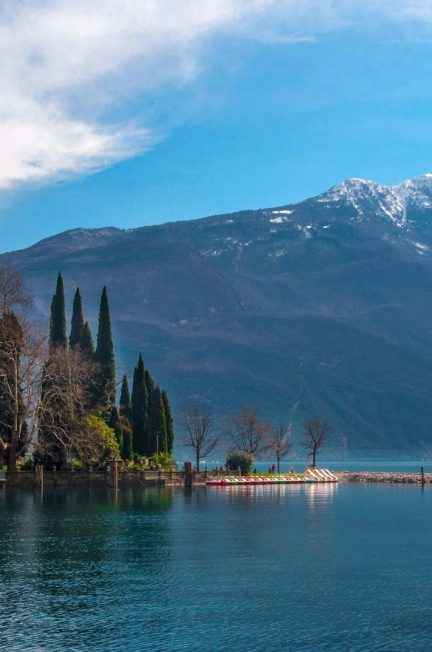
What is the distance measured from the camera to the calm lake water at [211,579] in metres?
29.4

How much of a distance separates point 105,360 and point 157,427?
10043 millimetres

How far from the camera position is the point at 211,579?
39.0 m

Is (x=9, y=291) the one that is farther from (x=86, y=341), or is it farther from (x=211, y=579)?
(x=211, y=579)

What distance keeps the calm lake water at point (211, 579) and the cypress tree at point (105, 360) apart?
103ft

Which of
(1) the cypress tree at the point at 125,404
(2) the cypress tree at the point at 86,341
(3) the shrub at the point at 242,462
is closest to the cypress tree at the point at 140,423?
(1) the cypress tree at the point at 125,404

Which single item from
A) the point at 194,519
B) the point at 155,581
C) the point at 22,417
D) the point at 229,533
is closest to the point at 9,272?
the point at 22,417

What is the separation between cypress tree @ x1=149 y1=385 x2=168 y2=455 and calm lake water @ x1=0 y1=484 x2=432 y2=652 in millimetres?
37813

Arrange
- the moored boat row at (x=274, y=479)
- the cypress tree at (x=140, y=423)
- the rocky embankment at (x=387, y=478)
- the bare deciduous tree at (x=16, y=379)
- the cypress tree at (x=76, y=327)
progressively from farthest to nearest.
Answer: the rocky embankment at (x=387, y=478) < the cypress tree at (x=140, y=423) < the moored boat row at (x=274, y=479) < the cypress tree at (x=76, y=327) < the bare deciduous tree at (x=16, y=379)

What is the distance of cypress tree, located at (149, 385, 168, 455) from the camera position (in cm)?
10900

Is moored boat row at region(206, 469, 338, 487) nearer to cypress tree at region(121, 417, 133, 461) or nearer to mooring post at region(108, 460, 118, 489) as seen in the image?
cypress tree at region(121, 417, 133, 461)

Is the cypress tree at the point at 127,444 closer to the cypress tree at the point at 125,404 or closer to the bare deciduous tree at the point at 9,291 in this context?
the cypress tree at the point at 125,404

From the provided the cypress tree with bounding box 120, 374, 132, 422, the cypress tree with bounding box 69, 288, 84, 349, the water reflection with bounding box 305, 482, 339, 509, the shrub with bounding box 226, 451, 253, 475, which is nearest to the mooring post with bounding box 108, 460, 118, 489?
the cypress tree with bounding box 120, 374, 132, 422

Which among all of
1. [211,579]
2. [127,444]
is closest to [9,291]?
[127,444]

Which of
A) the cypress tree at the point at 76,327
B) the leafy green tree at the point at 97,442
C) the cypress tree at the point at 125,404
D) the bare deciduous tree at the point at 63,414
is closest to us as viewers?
the bare deciduous tree at the point at 63,414
